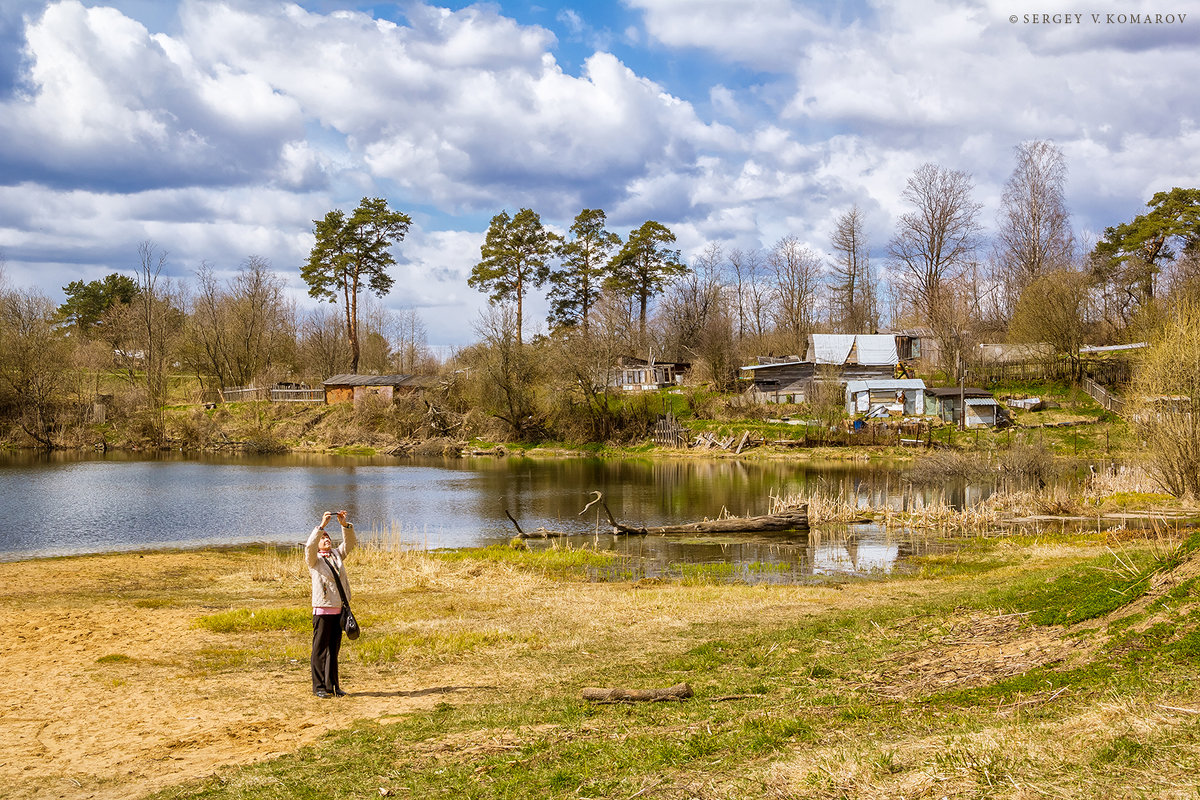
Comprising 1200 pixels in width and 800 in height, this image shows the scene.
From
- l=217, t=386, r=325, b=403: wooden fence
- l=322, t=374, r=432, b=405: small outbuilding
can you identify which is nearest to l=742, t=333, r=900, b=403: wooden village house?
l=322, t=374, r=432, b=405: small outbuilding

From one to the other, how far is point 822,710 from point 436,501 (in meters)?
33.2

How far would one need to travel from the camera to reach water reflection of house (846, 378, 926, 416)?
65.8 meters

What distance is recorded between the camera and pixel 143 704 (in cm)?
1027

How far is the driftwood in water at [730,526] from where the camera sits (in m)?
29.0

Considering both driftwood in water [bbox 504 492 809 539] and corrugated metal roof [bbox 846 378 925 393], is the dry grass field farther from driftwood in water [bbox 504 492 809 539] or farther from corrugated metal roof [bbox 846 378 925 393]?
corrugated metal roof [bbox 846 378 925 393]

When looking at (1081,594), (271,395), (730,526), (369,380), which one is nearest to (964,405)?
(730,526)

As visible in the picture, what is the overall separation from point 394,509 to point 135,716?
90.6ft

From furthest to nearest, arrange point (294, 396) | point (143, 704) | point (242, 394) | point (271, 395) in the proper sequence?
point (242, 394) < point (271, 395) < point (294, 396) < point (143, 704)

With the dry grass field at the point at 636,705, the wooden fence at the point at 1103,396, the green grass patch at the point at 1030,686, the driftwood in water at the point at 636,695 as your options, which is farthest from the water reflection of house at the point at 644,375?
the green grass patch at the point at 1030,686

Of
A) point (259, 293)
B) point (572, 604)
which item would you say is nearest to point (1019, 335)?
point (572, 604)

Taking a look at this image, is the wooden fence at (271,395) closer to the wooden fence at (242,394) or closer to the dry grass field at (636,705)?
the wooden fence at (242,394)

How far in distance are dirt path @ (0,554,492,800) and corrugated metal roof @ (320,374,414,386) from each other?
6438cm

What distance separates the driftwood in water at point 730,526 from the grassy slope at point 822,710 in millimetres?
13639

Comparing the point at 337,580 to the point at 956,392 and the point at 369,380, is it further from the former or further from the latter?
the point at 369,380
